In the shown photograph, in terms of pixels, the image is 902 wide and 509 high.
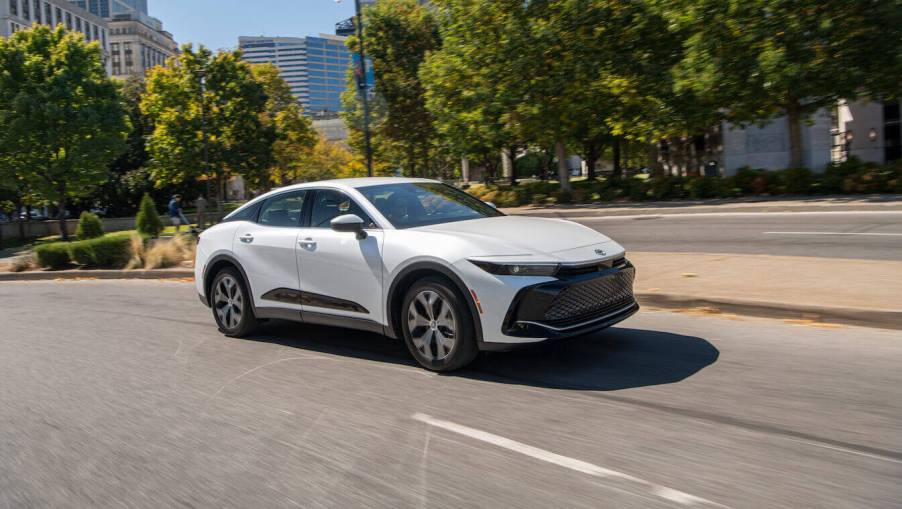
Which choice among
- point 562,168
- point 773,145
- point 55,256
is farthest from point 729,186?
point 55,256

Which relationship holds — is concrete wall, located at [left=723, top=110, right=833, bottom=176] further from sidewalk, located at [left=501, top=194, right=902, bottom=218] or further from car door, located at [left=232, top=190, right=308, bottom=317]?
car door, located at [left=232, top=190, right=308, bottom=317]

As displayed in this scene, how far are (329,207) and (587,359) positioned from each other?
269 cm

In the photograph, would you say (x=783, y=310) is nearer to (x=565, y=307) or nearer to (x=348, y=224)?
(x=565, y=307)

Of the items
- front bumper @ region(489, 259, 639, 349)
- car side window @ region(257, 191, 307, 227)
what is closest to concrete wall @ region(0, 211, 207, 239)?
car side window @ region(257, 191, 307, 227)

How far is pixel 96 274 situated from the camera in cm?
1709

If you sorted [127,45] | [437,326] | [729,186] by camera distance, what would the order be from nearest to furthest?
[437,326] < [729,186] < [127,45]

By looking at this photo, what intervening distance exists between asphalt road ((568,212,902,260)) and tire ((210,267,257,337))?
26.4 feet

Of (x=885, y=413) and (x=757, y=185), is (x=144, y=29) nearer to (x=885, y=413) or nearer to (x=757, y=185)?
(x=757, y=185)

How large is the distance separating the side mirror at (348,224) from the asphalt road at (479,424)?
45.6 inches

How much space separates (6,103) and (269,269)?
40.4m

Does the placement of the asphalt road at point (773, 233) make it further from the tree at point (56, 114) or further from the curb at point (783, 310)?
the tree at point (56, 114)

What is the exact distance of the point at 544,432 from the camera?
4.47 metres

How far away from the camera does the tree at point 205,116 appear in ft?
160

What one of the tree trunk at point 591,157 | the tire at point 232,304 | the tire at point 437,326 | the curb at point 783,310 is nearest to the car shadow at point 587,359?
the tire at point 437,326
